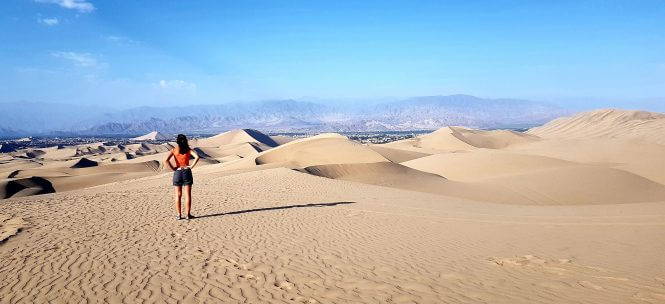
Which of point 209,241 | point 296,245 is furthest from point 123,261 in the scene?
point 296,245

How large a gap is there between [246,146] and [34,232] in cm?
7167

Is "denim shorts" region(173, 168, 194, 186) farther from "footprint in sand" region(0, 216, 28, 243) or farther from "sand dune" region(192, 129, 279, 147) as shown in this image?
"sand dune" region(192, 129, 279, 147)

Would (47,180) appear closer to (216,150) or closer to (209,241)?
(209,241)

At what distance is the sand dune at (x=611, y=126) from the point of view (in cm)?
6830

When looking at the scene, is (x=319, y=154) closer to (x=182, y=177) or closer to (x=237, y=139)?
(x=182, y=177)

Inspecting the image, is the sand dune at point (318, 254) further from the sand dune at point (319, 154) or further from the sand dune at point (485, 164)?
the sand dune at point (485, 164)

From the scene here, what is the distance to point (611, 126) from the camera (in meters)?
84.8

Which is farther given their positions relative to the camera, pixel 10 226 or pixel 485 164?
pixel 485 164

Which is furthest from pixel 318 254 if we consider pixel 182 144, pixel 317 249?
pixel 182 144

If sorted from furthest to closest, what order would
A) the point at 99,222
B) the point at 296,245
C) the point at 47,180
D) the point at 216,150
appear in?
the point at 216,150 → the point at 47,180 → the point at 99,222 → the point at 296,245

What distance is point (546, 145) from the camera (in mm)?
54219

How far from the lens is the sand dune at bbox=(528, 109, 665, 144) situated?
68.3m

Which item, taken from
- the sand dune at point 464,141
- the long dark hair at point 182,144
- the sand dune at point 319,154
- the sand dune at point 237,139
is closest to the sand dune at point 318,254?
the long dark hair at point 182,144


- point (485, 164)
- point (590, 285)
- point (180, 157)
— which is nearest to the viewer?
point (590, 285)
